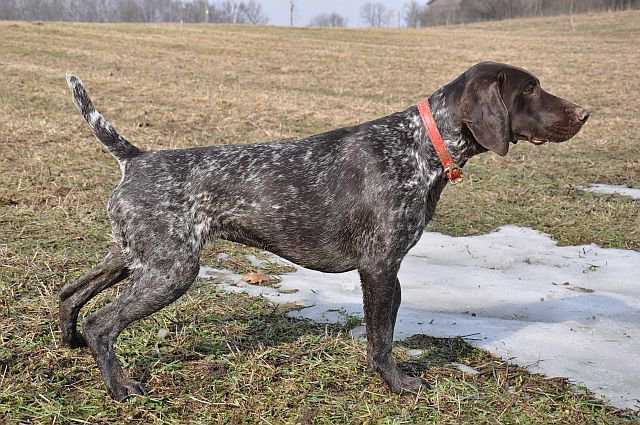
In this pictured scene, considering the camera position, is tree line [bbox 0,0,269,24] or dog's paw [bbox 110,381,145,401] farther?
tree line [bbox 0,0,269,24]

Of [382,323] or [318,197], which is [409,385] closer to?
[382,323]

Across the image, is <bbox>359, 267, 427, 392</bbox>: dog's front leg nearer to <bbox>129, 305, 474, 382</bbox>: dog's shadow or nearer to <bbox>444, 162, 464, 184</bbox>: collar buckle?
<bbox>129, 305, 474, 382</bbox>: dog's shadow

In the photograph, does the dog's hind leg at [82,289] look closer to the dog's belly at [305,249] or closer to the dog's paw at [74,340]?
the dog's paw at [74,340]

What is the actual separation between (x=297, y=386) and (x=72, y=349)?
154 cm

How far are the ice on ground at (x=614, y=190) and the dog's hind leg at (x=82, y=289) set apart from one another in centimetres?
697

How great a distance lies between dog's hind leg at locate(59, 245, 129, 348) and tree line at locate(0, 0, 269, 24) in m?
130

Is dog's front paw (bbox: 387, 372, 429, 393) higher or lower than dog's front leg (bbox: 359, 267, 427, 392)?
lower

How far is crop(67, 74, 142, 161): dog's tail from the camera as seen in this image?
4.33 metres

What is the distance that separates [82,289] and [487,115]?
2799 mm

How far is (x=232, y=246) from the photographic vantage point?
22.1 feet

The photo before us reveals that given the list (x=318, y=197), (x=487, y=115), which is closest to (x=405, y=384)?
(x=318, y=197)

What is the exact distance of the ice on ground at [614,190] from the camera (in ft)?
29.9

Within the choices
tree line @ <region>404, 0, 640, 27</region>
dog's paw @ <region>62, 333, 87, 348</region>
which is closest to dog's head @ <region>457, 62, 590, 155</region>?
dog's paw @ <region>62, 333, 87, 348</region>

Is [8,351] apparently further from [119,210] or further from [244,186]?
[244,186]
